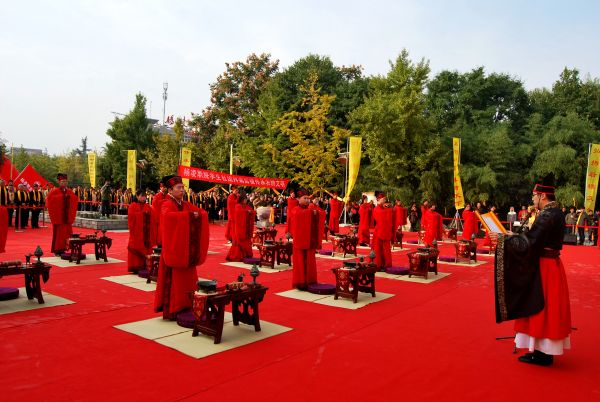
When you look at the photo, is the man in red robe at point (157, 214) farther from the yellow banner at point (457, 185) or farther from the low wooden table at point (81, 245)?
the yellow banner at point (457, 185)

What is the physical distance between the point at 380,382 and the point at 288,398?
892 millimetres

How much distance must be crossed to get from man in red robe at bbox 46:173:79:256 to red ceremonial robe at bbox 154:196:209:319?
6.02m

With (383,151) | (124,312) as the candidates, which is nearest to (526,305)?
(124,312)

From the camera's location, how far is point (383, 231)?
387 inches

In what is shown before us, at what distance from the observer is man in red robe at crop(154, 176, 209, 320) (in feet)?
17.3

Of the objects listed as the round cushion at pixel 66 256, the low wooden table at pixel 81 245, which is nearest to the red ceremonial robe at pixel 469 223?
the low wooden table at pixel 81 245

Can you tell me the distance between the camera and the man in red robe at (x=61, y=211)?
10.3 m

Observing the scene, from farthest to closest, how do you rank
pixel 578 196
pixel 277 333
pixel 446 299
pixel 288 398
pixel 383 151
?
pixel 383 151 → pixel 578 196 → pixel 446 299 → pixel 277 333 → pixel 288 398

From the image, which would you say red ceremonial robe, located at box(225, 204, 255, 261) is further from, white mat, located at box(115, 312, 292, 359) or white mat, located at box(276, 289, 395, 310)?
white mat, located at box(115, 312, 292, 359)

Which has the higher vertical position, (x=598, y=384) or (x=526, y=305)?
(x=526, y=305)

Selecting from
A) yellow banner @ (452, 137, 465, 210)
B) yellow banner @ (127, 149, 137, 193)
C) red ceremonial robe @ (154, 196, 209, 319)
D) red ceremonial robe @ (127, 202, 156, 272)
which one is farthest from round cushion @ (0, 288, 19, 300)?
yellow banner @ (452, 137, 465, 210)

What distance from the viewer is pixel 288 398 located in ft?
12.0

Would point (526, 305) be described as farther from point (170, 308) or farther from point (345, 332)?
point (170, 308)

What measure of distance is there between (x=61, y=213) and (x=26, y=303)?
4557 mm
